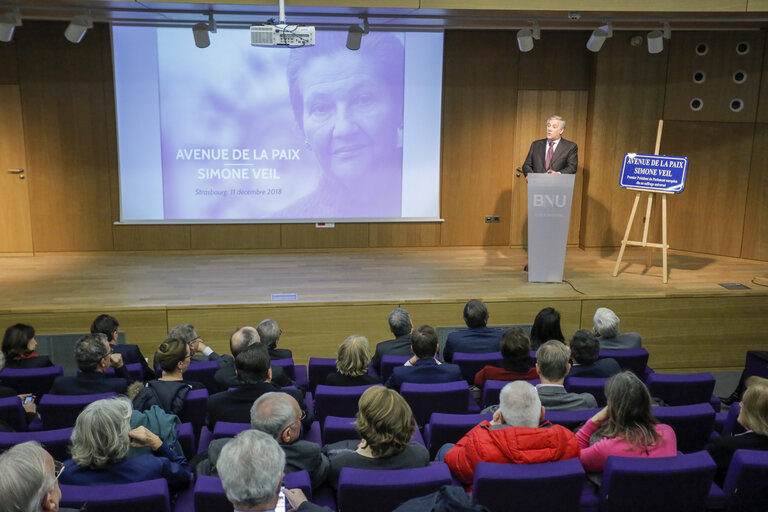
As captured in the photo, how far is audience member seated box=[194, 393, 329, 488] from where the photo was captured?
9.67 feet

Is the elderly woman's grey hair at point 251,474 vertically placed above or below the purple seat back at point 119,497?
above

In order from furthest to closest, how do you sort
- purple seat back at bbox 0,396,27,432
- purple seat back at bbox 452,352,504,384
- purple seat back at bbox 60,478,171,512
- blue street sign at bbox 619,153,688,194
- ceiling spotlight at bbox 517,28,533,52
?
ceiling spotlight at bbox 517,28,533,52
blue street sign at bbox 619,153,688,194
purple seat back at bbox 452,352,504,384
purple seat back at bbox 0,396,27,432
purple seat back at bbox 60,478,171,512

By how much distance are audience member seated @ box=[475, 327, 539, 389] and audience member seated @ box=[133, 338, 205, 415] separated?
174cm

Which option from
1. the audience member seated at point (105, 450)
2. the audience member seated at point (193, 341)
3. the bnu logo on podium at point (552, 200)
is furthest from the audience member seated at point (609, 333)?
the audience member seated at point (105, 450)

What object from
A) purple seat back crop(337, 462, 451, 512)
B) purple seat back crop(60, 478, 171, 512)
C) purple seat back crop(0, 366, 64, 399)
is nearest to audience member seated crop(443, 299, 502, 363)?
purple seat back crop(337, 462, 451, 512)

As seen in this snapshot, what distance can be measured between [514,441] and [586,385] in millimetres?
1366

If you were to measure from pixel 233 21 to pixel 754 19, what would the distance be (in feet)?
17.9

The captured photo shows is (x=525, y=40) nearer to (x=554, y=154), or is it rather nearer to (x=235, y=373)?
(x=554, y=154)

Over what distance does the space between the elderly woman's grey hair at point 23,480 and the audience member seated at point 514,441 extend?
162 centimetres

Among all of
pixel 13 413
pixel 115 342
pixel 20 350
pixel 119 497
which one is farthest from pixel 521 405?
pixel 20 350

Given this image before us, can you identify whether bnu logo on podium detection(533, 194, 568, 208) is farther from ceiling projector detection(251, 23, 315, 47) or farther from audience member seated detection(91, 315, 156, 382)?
audience member seated detection(91, 315, 156, 382)

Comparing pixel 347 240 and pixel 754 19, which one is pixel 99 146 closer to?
pixel 347 240

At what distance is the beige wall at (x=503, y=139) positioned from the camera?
28.4 ft

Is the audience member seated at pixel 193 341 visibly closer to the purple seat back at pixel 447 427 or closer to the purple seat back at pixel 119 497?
the purple seat back at pixel 447 427
